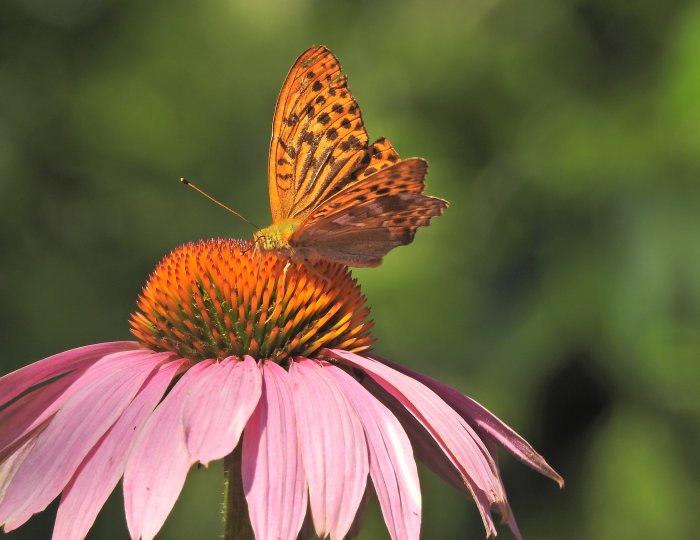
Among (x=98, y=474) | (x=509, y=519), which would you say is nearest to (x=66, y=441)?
(x=98, y=474)

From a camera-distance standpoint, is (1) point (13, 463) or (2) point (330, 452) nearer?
(2) point (330, 452)

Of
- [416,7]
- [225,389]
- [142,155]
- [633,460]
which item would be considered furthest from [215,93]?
[225,389]

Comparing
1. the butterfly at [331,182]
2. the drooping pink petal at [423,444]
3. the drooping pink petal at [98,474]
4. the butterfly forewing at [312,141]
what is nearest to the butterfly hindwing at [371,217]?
the butterfly at [331,182]

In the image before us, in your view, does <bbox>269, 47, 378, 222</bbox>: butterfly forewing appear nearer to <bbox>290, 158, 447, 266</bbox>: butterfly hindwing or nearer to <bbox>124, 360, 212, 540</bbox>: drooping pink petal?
<bbox>290, 158, 447, 266</bbox>: butterfly hindwing

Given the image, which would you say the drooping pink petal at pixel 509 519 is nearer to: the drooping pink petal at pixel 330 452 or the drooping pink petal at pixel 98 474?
the drooping pink petal at pixel 330 452

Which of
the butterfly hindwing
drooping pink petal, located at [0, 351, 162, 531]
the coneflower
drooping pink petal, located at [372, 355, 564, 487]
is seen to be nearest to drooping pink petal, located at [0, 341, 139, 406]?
the coneflower

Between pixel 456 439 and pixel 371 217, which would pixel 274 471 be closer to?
pixel 456 439
